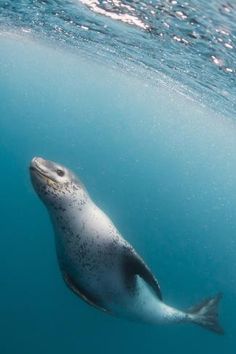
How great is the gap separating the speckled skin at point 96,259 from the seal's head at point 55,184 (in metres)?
0.01

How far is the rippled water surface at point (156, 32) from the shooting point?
887 centimetres

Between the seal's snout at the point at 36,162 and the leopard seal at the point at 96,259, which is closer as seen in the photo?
the seal's snout at the point at 36,162

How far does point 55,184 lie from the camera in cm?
→ 398

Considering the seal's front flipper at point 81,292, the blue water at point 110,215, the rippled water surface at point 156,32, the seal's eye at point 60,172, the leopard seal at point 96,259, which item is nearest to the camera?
the seal's eye at point 60,172

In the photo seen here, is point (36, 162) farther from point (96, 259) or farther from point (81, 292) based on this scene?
point (81, 292)

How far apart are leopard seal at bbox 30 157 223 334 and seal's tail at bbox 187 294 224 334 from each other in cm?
111

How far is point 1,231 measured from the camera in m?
32.9

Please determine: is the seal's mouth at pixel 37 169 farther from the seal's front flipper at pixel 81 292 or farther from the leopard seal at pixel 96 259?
the seal's front flipper at pixel 81 292

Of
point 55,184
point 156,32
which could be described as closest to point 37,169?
point 55,184

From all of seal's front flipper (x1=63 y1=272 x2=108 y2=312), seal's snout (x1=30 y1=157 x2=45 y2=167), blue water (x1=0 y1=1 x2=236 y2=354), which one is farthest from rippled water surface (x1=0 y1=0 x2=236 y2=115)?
seal's front flipper (x1=63 y1=272 x2=108 y2=312)

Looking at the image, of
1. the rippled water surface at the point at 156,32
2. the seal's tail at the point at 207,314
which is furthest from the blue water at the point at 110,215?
the seal's tail at the point at 207,314

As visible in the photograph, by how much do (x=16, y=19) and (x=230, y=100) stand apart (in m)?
9.04

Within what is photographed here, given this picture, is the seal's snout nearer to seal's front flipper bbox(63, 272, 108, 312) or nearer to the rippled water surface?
seal's front flipper bbox(63, 272, 108, 312)

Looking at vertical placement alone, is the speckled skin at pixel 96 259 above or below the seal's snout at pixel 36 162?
below
